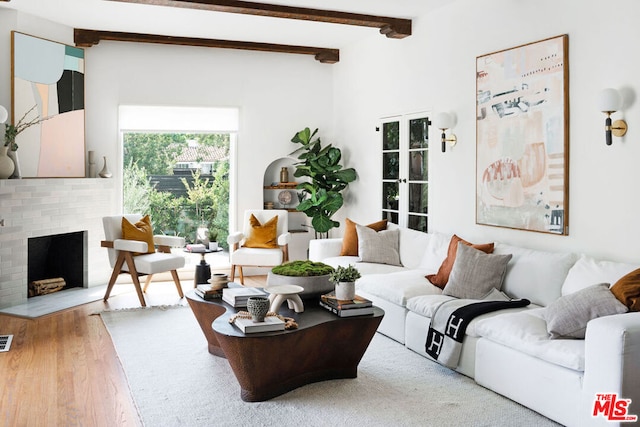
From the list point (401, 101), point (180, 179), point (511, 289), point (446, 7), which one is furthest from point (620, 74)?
point (180, 179)

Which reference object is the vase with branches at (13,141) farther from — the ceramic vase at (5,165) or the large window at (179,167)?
the large window at (179,167)

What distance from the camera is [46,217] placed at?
21.1 ft

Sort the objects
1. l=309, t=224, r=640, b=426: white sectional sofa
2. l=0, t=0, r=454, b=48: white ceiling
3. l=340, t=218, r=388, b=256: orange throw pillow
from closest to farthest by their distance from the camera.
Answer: l=309, t=224, r=640, b=426: white sectional sofa < l=0, t=0, r=454, b=48: white ceiling < l=340, t=218, r=388, b=256: orange throw pillow

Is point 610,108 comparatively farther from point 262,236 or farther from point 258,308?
point 262,236

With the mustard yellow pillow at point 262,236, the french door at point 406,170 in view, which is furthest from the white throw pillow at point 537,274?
the mustard yellow pillow at point 262,236

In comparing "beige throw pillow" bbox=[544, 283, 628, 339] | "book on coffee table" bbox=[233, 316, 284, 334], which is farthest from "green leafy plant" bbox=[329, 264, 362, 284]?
"beige throw pillow" bbox=[544, 283, 628, 339]

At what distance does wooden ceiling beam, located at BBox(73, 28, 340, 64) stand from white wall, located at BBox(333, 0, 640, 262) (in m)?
0.28

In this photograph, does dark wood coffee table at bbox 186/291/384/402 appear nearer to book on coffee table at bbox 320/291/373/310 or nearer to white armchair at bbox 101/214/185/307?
book on coffee table at bbox 320/291/373/310

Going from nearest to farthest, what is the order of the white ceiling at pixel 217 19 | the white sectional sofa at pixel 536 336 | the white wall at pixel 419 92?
1. the white sectional sofa at pixel 536 336
2. the white wall at pixel 419 92
3. the white ceiling at pixel 217 19

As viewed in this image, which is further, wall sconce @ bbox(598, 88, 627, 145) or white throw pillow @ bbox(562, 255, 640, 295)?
wall sconce @ bbox(598, 88, 627, 145)

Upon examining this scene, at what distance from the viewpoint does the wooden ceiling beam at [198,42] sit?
22.7 feet

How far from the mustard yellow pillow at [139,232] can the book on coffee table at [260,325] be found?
3143 mm

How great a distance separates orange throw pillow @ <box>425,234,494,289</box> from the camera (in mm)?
4949

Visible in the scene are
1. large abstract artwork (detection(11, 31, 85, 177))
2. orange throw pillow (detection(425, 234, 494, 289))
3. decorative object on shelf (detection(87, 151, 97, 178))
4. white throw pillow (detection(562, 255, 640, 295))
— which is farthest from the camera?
decorative object on shelf (detection(87, 151, 97, 178))
